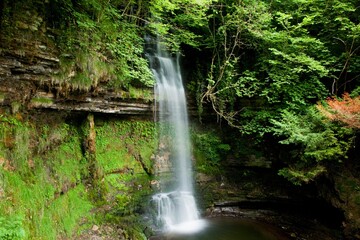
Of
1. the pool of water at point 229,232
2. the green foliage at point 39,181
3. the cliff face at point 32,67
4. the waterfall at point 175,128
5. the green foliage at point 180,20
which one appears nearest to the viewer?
the green foliage at point 39,181

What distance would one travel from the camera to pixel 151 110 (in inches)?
399

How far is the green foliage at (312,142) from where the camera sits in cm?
744

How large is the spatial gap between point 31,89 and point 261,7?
28.0 ft

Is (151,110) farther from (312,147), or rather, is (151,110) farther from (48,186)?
(312,147)

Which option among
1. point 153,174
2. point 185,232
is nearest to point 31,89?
point 153,174

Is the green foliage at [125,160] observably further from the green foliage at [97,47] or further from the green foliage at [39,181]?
the green foliage at [97,47]

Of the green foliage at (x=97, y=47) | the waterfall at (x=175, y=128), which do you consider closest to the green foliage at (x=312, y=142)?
the waterfall at (x=175, y=128)

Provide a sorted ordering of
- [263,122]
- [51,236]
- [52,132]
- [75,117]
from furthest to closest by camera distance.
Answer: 1. [263,122]
2. [75,117]
3. [52,132]
4. [51,236]

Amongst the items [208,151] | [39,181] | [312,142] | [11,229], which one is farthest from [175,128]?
[11,229]

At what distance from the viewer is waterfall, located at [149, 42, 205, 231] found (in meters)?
9.56

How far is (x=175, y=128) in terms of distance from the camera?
10.9 m

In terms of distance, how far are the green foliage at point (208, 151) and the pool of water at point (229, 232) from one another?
2.43 meters

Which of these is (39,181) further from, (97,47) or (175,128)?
(175,128)

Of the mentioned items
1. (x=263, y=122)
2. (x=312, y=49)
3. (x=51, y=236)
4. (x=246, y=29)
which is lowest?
(x=51, y=236)
